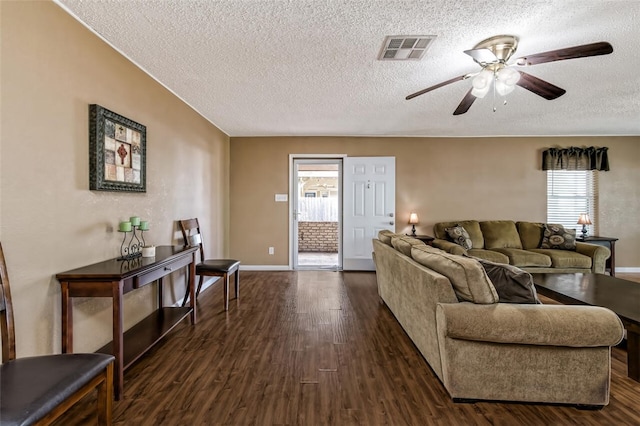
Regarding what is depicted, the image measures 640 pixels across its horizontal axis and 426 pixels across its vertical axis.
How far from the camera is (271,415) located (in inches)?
68.1

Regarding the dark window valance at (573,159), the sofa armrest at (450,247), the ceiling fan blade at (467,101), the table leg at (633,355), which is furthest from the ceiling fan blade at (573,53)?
the dark window valance at (573,159)

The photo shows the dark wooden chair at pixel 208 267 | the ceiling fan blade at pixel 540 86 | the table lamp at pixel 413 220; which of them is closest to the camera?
the ceiling fan blade at pixel 540 86

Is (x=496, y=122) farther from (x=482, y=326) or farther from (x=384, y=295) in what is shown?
(x=482, y=326)

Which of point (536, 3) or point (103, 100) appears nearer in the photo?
point (536, 3)

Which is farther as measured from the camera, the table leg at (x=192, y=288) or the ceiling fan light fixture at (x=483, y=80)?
the table leg at (x=192, y=288)

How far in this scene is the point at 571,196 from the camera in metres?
5.45

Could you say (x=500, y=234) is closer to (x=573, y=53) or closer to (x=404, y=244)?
(x=404, y=244)

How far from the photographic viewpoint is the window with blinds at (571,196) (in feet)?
17.8

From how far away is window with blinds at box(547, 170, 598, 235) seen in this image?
543cm

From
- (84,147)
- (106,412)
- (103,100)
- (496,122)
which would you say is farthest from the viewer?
(496,122)

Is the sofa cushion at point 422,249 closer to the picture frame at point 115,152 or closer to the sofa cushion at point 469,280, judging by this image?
the sofa cushion at point 469,280

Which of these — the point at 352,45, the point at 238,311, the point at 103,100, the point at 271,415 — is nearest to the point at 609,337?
the point at 271,415

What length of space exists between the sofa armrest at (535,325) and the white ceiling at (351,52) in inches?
73.9

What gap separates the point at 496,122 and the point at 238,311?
179 inches
